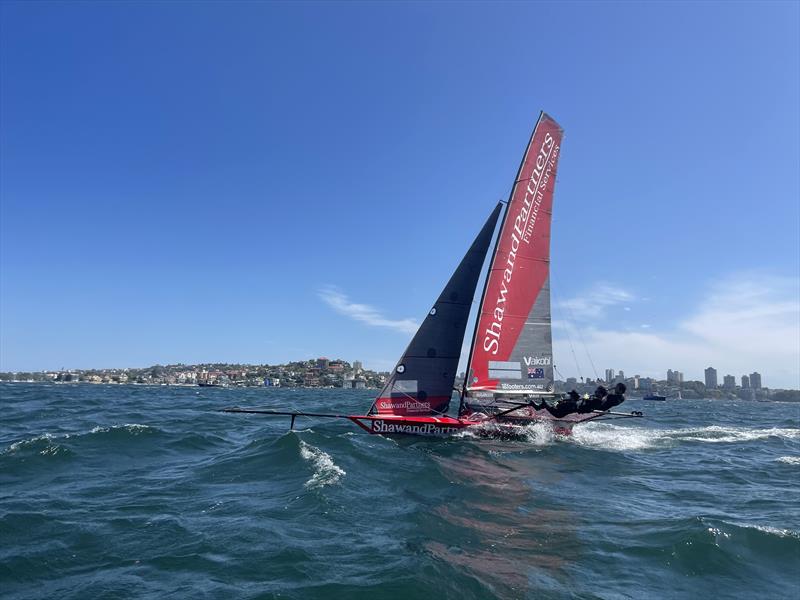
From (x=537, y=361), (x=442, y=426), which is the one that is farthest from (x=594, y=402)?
(x=442, y=426)

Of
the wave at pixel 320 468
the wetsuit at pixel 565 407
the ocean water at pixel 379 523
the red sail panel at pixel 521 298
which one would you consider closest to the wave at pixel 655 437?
the red sail panel at pixel 521 298

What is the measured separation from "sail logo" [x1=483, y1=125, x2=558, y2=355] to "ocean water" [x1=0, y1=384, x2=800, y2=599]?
5.57 metres

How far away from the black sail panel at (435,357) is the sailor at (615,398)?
220 inches

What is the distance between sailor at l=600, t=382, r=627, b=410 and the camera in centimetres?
1616

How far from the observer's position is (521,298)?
68.0 ft

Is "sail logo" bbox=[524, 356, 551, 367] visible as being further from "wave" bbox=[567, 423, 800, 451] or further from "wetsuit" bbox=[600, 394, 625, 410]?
"wetsuit" bbox=[600, 394, 625, 410]

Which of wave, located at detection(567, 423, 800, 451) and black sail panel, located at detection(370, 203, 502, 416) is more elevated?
black sail panel, located at detection(370, 203, 502, 416)

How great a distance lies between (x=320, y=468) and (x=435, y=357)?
8.00 metres

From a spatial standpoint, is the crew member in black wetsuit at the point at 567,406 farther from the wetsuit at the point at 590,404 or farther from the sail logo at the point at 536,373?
the sail logo at the point at 536,373

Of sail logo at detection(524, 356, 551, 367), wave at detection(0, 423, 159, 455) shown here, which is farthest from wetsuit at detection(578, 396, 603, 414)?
wave at detection(0, 423, 159, 455)

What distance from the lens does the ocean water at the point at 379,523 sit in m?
6.25

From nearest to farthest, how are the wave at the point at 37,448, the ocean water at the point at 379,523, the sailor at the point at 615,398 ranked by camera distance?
1. the ocean water at the point at 379,523
2. the wave at the point at 37,448
3. the sailor at the point at 615,398

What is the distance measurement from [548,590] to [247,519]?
16.6ft

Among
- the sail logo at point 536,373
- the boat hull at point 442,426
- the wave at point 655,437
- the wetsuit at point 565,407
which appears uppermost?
the sail logo at point 536,373
